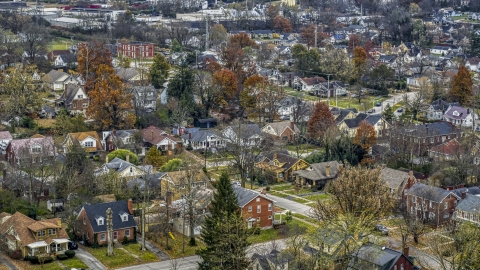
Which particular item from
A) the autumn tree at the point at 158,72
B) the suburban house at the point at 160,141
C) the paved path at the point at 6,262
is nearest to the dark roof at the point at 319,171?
the suburban house at the point at 160,141

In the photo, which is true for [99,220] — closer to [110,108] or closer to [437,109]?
[110,108]

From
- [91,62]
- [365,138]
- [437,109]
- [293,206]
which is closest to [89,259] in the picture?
[293,206]

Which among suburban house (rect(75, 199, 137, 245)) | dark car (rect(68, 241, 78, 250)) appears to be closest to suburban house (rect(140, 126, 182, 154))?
suburban house (rect(75, 199, 137, 245))

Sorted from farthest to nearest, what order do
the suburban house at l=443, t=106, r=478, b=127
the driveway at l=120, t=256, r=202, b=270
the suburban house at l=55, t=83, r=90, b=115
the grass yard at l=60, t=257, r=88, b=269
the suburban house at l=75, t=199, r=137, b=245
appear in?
the suburban house at l=443, t=106, r=478, b=127 → the suburban house at l=55, t=83, r=90, b=115 → the suburban house at l=75, t=199, r=137, b=245 → the driveway at l=120, t=256, r=202, b=270 → the grass yard at l=60, t=257, r=88, b=269

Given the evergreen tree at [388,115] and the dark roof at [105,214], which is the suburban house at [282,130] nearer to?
the evergreen tree at [388,115]

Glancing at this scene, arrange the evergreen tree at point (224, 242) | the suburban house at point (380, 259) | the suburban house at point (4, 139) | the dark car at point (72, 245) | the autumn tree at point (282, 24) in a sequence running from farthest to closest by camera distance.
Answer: the autumn tree at point (282, 24) < the suburban house at point (4, 139) < the dark car at point (72, 245) < the suburban house at point (380, 259) < the evergreen tree at point (224, 242)

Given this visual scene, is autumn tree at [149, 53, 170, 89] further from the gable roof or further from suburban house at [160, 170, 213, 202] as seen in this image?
the gable roof
